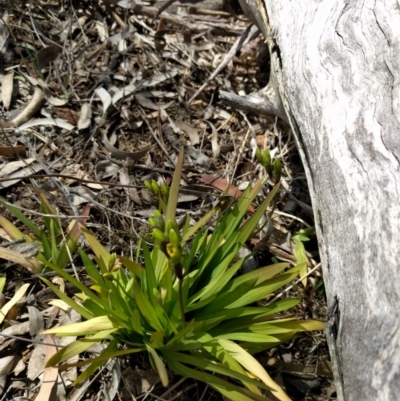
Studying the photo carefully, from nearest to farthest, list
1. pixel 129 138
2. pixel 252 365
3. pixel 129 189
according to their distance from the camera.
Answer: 1. pixel 252 365
2. pixel 129 189
3. pixel 129 138

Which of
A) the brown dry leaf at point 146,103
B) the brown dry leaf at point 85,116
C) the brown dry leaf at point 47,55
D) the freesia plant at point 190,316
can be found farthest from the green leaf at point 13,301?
the brown dry leaf at point 47,55

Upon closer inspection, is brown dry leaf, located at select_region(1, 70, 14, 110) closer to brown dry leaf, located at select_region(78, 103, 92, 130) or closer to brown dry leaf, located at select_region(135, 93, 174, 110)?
brown dry leaf, located at select_region(78, 103, 92, 130)

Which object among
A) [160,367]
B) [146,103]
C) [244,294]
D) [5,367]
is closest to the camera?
[160,367]

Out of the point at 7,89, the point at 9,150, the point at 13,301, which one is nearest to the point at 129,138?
the point at 9,150

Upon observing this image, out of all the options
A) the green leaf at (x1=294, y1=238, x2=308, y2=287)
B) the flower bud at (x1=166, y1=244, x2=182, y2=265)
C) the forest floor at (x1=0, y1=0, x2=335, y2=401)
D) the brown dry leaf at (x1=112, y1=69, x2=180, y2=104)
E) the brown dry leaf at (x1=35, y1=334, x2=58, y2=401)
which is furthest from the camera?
the brown dry leaf at (x1=112, y1=69, x2=180, y2=104)

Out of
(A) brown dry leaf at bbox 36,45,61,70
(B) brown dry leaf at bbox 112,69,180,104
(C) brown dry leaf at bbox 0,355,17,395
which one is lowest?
(C) brown dry leaf at bbox 0,355,17,395

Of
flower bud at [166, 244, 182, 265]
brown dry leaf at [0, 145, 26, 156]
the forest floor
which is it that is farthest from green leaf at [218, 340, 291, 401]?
brown dry leaf at [0, 145, 26, 156]

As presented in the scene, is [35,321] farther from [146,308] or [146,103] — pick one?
[146,103]

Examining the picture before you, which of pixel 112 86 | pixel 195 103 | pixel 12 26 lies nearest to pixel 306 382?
pixel 195 103
